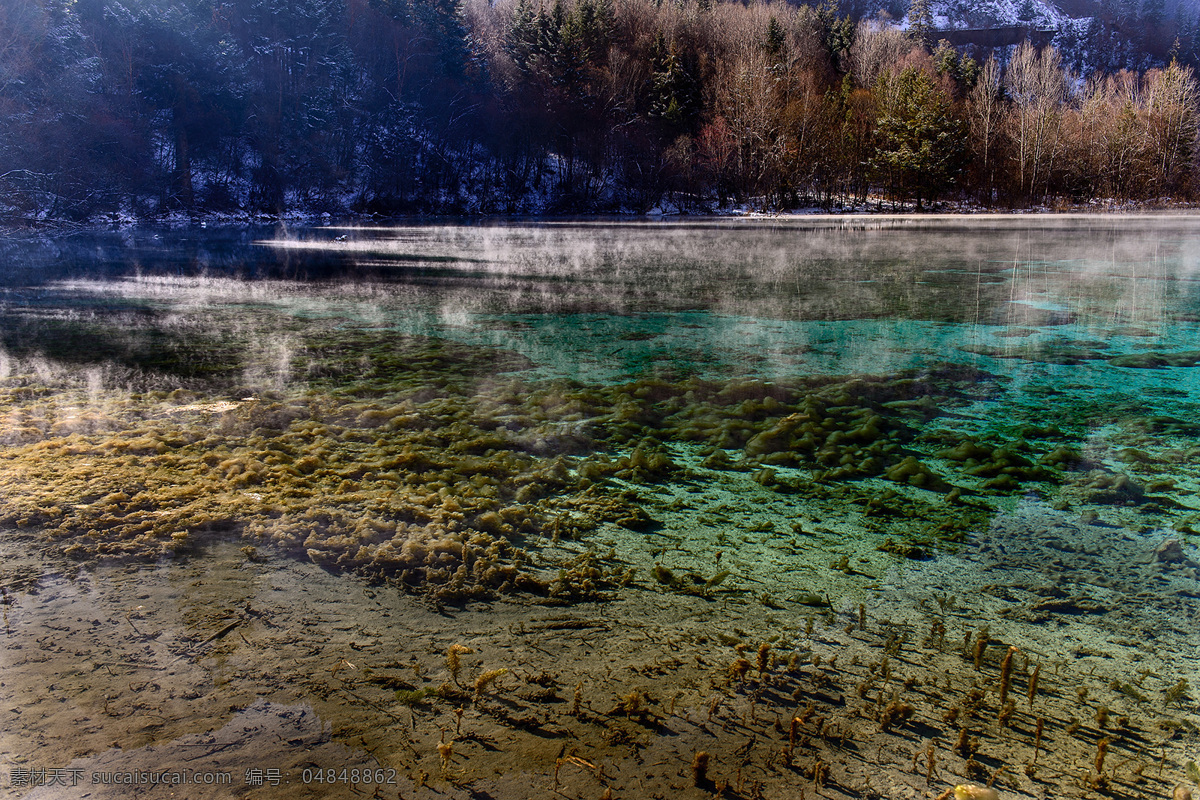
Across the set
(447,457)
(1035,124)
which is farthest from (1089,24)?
(447,457)

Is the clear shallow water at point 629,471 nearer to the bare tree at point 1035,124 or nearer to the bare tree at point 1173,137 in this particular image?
the bare tree at point 1035,124

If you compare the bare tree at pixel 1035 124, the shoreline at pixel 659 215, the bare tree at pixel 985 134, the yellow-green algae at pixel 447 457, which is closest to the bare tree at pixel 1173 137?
the shoreline at pixel 659 215

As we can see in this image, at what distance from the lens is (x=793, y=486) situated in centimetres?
493

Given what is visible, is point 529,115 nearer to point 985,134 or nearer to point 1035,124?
point 985,134

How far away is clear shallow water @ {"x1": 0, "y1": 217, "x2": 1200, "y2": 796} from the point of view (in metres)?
3.25

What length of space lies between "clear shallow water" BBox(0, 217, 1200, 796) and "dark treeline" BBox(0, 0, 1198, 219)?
34.8 metres

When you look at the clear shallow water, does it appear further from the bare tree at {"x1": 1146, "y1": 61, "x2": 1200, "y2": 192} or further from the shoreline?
the bare tree at {"x1": 1146, "y1": 61, "x2": 1200, "y2": 192}

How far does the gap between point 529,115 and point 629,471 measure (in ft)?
170

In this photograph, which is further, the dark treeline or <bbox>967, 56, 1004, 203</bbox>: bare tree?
<bbox>967, 56, 1004, 203</bbox>: bare tree

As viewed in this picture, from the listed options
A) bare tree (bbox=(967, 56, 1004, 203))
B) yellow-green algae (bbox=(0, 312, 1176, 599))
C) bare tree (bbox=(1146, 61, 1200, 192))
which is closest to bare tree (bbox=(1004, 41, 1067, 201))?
bare tree (bbox=(967, 56, 1004, 203))

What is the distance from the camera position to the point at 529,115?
52562 mm

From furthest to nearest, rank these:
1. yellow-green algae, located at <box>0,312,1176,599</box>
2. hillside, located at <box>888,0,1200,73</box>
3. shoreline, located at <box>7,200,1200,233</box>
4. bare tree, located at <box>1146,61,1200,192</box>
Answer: hillside, located at <box>888,0,1200,73</box>, bare tree, located at <box>1146,61,1200,192</box>, shoreline, located at <box>7,200,1200,233</box>, yellow-green algae, located at <box>0,312,1176,599</box>

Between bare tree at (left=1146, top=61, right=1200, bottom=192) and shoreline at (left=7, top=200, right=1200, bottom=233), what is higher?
bare tree at (left=1146, top=61, right=1200, bottom=192)

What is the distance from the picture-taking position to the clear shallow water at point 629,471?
325 cm
